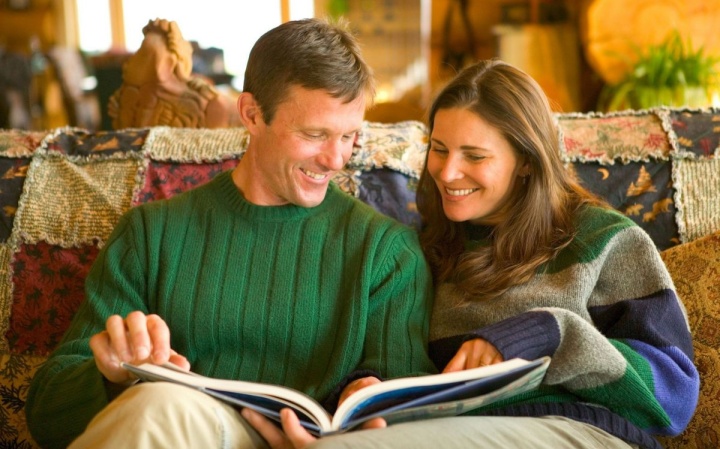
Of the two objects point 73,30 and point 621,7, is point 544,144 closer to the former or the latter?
point 621,7

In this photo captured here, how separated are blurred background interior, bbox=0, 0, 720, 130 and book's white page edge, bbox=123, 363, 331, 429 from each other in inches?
33.2

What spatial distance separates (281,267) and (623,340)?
2.15 ft

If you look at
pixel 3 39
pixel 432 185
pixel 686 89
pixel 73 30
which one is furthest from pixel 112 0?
pixel 432 185

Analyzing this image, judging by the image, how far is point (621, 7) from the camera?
395cm

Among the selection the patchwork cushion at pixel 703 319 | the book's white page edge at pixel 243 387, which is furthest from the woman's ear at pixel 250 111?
the patchwork cushion at pixel 703 319

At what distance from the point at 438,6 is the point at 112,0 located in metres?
3.51

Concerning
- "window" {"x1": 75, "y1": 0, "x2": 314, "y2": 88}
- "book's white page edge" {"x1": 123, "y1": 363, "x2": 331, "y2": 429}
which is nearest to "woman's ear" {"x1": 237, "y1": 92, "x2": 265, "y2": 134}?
"book's white page edge" {"x1": 123, "y1": 363, "x2": 331, "y2": 429}

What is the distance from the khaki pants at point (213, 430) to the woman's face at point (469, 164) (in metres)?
0.48

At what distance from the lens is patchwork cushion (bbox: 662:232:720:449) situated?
1.65 meters

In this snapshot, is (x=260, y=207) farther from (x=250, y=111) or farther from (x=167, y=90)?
(x=167, y=90)

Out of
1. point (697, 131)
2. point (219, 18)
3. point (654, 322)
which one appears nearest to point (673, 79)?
point (697, 131)

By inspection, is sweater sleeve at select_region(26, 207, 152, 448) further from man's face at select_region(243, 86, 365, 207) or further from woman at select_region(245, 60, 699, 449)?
woman at select_region(245, 60, 699, 449)

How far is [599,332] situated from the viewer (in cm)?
146

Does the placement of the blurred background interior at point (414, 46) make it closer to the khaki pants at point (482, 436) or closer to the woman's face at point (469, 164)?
the woman's face at point (469, 164)
